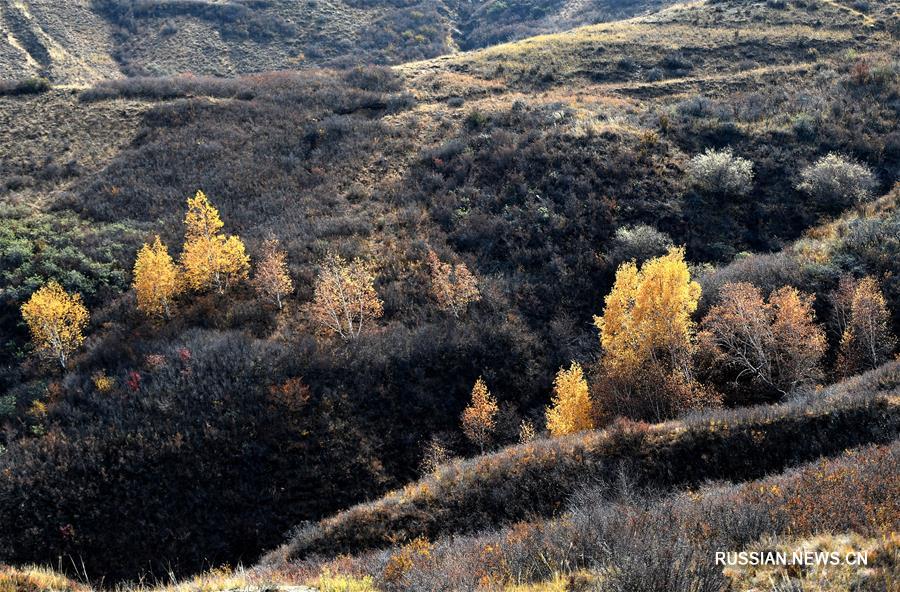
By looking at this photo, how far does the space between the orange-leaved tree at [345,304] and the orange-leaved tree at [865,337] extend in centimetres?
2598

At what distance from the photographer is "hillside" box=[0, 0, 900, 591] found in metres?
23.4

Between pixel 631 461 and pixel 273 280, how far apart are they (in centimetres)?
2465

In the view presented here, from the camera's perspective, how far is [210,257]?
34.7m

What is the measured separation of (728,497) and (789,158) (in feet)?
143

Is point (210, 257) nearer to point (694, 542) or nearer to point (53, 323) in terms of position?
point (53, 323)

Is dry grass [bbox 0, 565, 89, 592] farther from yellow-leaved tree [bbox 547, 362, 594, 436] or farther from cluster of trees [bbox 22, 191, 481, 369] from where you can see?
cluster of trees [bbox 22, 191, 481, 369]

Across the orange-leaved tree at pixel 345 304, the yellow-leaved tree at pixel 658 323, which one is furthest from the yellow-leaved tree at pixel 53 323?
the yellow-leaved tree at pixel 658 323

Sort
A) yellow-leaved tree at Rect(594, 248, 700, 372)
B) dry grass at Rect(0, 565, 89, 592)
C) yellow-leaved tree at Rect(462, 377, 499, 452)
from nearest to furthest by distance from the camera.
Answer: dry grass at Rect(0, 565, 89, 592) → yellow-leaved tree at Rect(594, 248, 700, 372) → yellow-leaved tree at Rect(462, 377, 499, 452)

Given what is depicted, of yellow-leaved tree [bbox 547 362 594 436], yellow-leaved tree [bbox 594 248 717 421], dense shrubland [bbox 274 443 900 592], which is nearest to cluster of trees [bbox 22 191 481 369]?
yellow-leaved tree [bbox 547 362 594 436]

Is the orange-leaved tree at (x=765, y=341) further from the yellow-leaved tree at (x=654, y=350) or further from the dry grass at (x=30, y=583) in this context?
the dry grass at (x=30, y=583)

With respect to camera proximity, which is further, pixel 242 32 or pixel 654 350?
pixel 242 32

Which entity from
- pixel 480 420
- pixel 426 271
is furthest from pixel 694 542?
pixel 426 271

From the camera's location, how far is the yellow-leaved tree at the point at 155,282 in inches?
1275

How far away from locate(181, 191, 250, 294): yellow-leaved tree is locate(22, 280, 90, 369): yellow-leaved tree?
6562 millimetres
